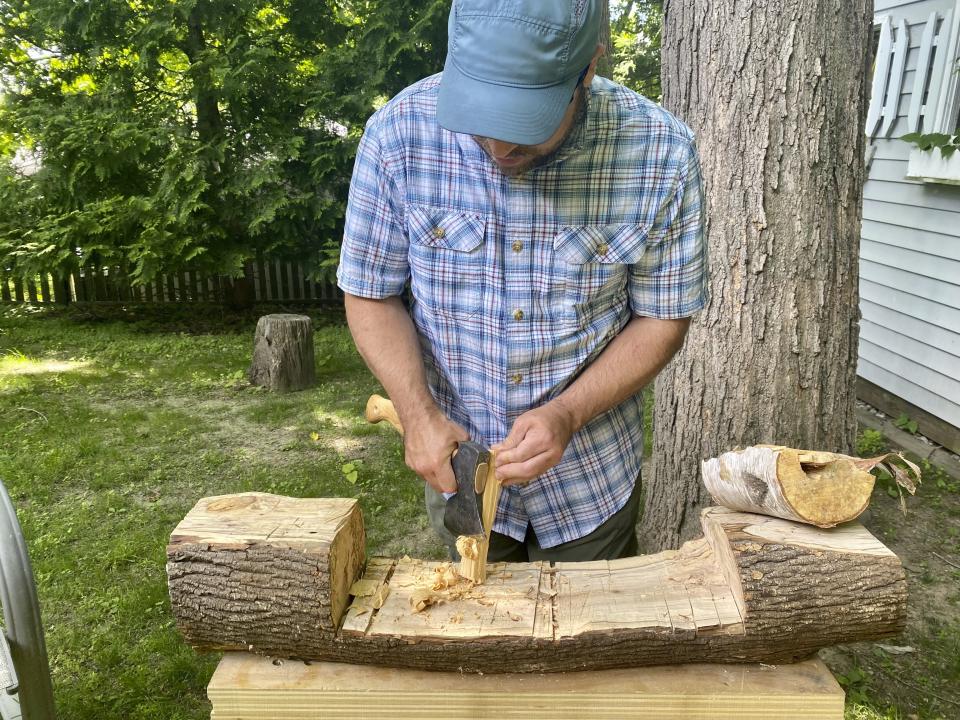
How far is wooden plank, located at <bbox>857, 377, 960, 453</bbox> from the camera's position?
504 centimetres

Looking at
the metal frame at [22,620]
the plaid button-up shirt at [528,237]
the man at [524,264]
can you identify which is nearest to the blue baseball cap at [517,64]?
the man at [524,264]

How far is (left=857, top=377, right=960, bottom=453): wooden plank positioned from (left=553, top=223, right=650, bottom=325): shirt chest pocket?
4.34 m

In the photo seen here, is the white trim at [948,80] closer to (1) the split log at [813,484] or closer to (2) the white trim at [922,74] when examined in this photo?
(2) the white trim at [922,74]

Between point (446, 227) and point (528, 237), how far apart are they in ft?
0.63

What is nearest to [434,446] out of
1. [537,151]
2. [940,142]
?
[537,151]

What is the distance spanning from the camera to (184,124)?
8.07 m

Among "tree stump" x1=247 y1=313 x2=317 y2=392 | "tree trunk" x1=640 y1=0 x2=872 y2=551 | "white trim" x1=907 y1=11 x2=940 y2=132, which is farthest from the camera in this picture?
"tree stump" x1=247 y1=313 x2=317 y2=392

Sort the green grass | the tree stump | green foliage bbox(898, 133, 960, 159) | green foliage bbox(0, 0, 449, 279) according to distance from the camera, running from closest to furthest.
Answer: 1. the green grass
2. green foliage bbox(898, 133, 960, 159)
3. the tree stump
4. green foliage bbox(0, 0, 449, 279)

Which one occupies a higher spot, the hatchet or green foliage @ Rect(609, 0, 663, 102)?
green foliage @ Rect(609, 0, 663, 102)

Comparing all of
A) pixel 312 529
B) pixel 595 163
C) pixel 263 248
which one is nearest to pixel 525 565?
pixel 312 529

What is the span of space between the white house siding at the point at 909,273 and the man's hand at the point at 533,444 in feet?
14.4

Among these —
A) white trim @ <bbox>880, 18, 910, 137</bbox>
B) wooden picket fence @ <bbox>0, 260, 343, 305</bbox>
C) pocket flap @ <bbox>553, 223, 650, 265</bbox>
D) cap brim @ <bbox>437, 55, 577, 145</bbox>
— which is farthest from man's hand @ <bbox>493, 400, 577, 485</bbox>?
wooden picket fence @ <bbox>0, 260, 343, 305</bbox>

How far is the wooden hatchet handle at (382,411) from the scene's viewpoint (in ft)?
6.70

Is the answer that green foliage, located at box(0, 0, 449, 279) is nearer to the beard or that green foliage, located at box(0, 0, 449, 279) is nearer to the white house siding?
the white house siding
